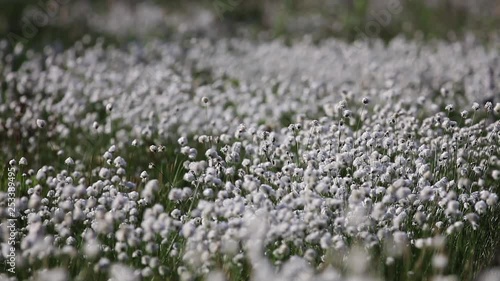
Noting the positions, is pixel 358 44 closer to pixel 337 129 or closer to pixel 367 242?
pixel 337 129

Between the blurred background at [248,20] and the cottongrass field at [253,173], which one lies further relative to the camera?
the blurred background at [248,20]

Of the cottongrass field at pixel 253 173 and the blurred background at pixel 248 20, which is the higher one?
the blurred background at pixel 248 20

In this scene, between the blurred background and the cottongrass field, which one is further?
the blurred background

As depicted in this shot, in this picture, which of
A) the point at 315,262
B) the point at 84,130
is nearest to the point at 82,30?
the point at 84,130

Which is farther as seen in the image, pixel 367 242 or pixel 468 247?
pixel 468 247

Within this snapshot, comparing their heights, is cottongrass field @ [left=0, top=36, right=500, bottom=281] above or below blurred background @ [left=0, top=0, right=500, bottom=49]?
below

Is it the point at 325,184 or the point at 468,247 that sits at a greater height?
the point at 325,184
